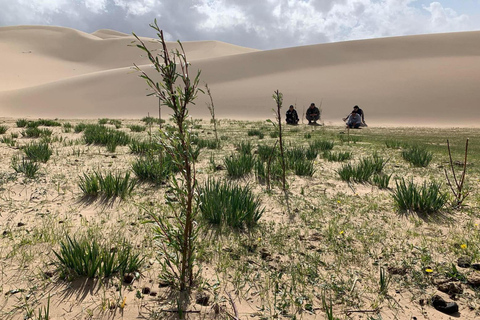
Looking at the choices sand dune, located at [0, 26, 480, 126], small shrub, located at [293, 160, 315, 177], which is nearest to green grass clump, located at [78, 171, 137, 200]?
small shrub, located at [293, 160, 315, 177]

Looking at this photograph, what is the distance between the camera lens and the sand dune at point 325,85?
96.4 ft

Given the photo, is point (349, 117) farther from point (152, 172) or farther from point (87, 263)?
point (87, 263)

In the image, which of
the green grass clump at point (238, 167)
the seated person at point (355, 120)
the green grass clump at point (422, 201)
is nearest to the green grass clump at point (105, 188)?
the green grass clump at point (238, 167)

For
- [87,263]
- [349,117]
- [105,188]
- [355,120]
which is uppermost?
[349,117]

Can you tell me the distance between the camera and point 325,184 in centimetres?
410

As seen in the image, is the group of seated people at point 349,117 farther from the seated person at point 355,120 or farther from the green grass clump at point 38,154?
the green grass clump at point 38,154

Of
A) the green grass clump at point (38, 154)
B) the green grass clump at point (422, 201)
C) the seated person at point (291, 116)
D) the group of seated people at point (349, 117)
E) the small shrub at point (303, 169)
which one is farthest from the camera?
the seated person at point (291, 116)

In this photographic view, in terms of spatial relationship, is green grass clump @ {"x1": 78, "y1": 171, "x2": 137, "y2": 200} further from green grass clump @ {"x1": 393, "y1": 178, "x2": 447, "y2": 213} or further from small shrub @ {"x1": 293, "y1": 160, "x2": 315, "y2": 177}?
green grass clump @ {"x1": 393, "y1": 178, "x2": 447, "y2": 213}

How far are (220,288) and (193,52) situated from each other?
86870 mm

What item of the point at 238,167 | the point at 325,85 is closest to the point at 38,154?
the point at 238,167

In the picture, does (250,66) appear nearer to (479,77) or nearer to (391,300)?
(479,77)

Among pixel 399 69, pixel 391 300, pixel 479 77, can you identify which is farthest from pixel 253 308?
pixel 399 69

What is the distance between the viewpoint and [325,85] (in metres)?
36.9

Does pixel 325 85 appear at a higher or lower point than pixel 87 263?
higher
